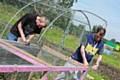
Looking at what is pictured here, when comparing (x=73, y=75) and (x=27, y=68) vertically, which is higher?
(x=27, y=68)

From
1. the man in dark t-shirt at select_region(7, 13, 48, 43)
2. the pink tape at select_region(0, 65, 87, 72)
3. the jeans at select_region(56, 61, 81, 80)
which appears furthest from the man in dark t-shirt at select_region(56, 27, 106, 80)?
the pink tape at select_region(0, 65, 87, 72)

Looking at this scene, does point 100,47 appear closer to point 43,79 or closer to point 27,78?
point 27,78

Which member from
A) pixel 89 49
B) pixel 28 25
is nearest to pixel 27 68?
pixel 28 25

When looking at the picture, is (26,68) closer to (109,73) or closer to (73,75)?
(73,75)

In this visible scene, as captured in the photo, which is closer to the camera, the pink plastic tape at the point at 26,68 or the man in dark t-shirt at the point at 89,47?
the pink plastic tape at the point at 26,68

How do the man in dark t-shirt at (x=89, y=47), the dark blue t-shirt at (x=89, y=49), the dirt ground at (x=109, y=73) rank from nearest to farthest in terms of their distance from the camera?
the man in dark t-shirt at (x=89, y=47)
the dark blue t-shirt at (x=89, y=49)
the dirt ground at (x=109, y=73)

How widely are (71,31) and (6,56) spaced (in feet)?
33.4

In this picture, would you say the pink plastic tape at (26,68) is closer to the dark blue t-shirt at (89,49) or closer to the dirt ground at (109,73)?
the dark blue t-shirt at (89,49)

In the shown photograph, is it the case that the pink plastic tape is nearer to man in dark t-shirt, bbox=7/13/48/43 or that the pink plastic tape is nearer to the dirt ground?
man in dark t-shirt, bbox=7/13/48/43

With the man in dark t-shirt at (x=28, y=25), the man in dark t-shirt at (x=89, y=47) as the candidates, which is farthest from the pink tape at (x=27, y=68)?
the man in dark t-shirt at (x=28, y=25)

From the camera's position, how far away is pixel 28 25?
27.0 feet

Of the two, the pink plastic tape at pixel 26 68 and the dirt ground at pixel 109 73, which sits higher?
the pink plastic tape at pixel 26 68

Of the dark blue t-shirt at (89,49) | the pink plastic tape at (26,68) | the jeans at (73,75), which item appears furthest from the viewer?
the dark blue t-shirt at (89,49)

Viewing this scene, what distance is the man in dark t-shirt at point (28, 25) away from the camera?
809 cm
